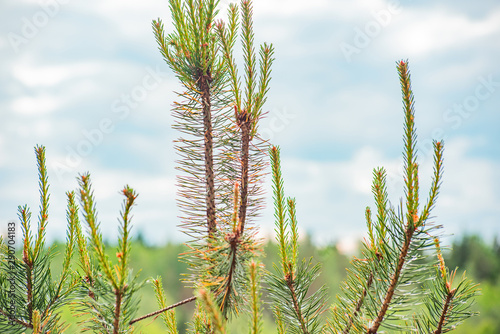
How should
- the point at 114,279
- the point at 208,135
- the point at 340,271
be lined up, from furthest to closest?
the point at 340,271 < the point at 208,135 < the point at 114,279

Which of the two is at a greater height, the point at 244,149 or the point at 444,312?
the point at 244,149

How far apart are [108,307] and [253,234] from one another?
67cm

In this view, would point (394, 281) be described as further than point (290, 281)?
No

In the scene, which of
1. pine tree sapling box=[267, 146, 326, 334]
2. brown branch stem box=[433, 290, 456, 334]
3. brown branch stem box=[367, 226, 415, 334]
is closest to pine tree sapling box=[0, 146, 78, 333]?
pine tree sapling box=[267, 146, 326, 334]

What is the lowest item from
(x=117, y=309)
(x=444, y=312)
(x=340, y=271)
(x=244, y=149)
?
(x=340, y=271)

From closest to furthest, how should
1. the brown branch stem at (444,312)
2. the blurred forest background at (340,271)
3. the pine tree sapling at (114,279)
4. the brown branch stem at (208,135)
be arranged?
the pine tree sapling at (114,279) < the brown branch stem at (444,312) < the brown branch stem at (208,135) < the blurred forest background at (340,271)

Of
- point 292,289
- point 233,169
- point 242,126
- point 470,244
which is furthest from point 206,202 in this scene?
point 470,244

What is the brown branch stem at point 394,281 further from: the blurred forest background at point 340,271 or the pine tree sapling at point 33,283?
the blurred forest background at point 340,271

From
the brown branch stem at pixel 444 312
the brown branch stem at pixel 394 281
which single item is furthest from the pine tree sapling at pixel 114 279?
the brown branch stem at pixel 444 312

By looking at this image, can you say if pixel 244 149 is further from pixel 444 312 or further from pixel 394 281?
pixel 444 312

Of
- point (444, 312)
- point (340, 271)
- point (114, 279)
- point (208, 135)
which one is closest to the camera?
point (114, 279)

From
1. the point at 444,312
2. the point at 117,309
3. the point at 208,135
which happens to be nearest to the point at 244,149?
the point at 208,135

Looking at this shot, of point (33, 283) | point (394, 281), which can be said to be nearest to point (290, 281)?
point (394, 281)

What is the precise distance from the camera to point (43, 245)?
6.48 feet
